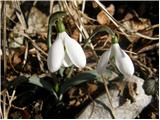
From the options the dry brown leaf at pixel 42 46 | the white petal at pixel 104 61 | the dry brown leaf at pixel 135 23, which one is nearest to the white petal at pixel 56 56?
the white petal at pixel 104 61

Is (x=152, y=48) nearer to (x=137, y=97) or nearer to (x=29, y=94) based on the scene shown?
(x=137, y=97)

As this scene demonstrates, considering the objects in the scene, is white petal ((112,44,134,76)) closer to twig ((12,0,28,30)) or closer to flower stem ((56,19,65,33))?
flower stem ((56,19,65,33))

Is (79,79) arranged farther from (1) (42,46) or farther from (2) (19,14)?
(2) (19,14)

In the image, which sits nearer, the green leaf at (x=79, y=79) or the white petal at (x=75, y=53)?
the white petal at (x=75, y=53)

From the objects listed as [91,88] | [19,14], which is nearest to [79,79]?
[91,88]

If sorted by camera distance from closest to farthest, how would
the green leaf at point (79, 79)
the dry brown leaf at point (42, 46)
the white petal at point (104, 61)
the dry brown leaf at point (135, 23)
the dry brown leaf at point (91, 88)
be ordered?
the white petal at point (104, 61) → the green leaf at point (79, 79) → the dry brown leaf at point (91, 88) → the dry brown leaf at point (42, 46) → the dry brown leaf at point (135, 23)

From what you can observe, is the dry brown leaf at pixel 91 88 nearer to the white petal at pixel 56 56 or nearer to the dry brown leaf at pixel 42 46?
the dry brown leaf at pixel 42 46

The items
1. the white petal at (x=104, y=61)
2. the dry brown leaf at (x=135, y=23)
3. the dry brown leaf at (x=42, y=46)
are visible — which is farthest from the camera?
the dry brown leaf at (x=135, y=23)
